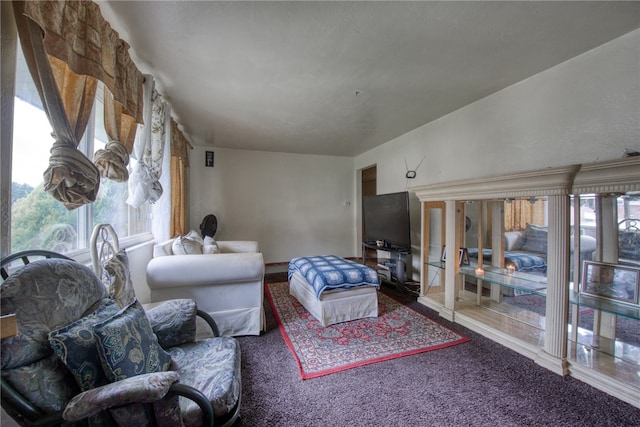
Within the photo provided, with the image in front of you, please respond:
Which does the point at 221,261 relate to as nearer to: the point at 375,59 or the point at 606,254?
the point at 375,59

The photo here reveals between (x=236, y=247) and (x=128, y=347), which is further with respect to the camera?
(x=236, y=247)

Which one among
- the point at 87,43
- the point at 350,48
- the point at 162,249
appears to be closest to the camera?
the point at 87,43

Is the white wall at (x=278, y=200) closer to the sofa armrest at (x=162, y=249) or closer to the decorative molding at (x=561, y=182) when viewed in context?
the sofa armrest at (x=162, y=249)

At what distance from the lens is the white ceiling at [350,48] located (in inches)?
57.9

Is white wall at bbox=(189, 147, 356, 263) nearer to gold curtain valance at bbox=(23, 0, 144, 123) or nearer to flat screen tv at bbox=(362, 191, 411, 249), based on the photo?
flat screen tv at bbox=(362, 191, 411, 249)

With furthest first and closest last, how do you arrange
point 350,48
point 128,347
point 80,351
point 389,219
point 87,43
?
1. point 389,219
2. point 350,48
3. point 87,43
4. point 128,347
5. point 80,351

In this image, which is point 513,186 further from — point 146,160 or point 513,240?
point 146,160

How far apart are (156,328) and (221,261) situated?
74 centimetres

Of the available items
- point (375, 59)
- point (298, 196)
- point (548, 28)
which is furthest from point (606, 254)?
point (298, 196)

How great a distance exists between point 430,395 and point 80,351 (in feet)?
6.07

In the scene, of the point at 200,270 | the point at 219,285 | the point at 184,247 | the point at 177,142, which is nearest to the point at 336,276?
the point at 219,285

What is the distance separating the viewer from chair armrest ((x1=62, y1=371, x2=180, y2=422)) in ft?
2.54

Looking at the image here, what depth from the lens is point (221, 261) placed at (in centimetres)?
209

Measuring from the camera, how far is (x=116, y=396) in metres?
0.81
